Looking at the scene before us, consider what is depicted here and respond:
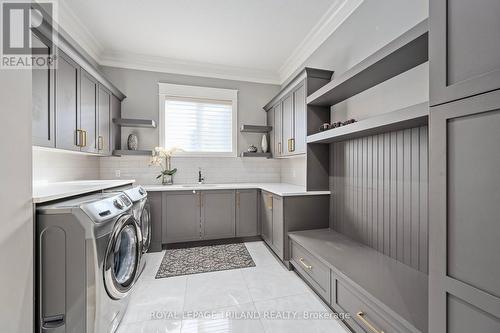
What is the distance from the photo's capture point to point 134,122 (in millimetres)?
3316

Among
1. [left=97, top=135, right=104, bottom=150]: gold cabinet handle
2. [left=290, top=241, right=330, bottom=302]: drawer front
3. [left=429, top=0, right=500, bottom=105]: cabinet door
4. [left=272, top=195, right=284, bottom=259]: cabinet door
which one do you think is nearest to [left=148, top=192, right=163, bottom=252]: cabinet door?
[left=97, top=135, right=104, bottom=150]: gold cabinet handle

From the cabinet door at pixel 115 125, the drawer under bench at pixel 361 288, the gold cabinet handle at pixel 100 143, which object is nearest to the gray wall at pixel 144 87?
the cabinet door at pixel 115 125

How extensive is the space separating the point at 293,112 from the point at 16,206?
9.21 ft

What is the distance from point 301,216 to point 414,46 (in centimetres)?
191

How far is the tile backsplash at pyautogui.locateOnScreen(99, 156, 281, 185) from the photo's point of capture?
345 centimetres

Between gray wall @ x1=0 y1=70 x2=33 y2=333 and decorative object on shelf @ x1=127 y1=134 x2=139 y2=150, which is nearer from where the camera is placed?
gray wall @ x1=0 y1=70 x2=33 y2=333

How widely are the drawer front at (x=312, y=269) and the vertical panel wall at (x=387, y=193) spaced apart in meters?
0.57

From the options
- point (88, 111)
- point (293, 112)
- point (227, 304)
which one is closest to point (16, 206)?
point (227, 304)

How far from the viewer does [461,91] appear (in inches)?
32.6

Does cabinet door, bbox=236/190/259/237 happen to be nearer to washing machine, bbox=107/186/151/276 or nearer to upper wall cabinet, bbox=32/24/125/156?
washing machine, bbox=107/186/151/276

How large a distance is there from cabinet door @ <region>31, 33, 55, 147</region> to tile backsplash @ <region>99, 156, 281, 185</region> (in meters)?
1.61

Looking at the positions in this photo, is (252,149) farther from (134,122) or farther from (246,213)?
(134,122)

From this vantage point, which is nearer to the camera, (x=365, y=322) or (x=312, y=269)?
(x=365, y=322)

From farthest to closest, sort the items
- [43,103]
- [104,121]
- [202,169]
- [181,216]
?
[202,169], [181,216], [104,121], [43,103]
